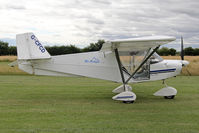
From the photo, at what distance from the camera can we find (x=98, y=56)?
34.3 feet

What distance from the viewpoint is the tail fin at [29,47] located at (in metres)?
9.93

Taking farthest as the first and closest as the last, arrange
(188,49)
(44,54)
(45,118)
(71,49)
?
(188,49) → (71,49) → (44,54) → (45,118)

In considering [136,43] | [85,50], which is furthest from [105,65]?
[85,50]

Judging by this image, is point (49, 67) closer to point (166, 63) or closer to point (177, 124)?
point (166, 63)

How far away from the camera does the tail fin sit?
993 centimetres

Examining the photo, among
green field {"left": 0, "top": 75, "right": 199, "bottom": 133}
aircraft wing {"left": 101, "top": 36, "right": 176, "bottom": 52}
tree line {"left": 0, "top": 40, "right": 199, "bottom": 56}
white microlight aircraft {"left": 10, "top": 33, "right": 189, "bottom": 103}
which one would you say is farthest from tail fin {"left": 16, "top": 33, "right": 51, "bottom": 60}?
tree line {"left": 0, "top": 40, "right": 199, "bottom": 56}

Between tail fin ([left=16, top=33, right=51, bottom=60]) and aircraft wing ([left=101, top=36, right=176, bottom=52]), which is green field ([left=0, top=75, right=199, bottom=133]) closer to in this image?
tail fin ([left=16, top=33, right=51, bottom=60])

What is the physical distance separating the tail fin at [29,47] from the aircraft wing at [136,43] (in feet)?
8.81

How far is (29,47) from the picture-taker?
32.8 ft

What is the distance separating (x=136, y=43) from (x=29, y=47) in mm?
4244

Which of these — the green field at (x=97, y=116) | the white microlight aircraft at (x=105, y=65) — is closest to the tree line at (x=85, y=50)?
the white microlight aircraft at (x=105, y=65)

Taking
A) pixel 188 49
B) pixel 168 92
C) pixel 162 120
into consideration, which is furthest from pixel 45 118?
pixel 188 49

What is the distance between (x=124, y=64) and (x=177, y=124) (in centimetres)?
415

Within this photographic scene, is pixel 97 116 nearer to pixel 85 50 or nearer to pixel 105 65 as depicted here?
pixel 105 65
